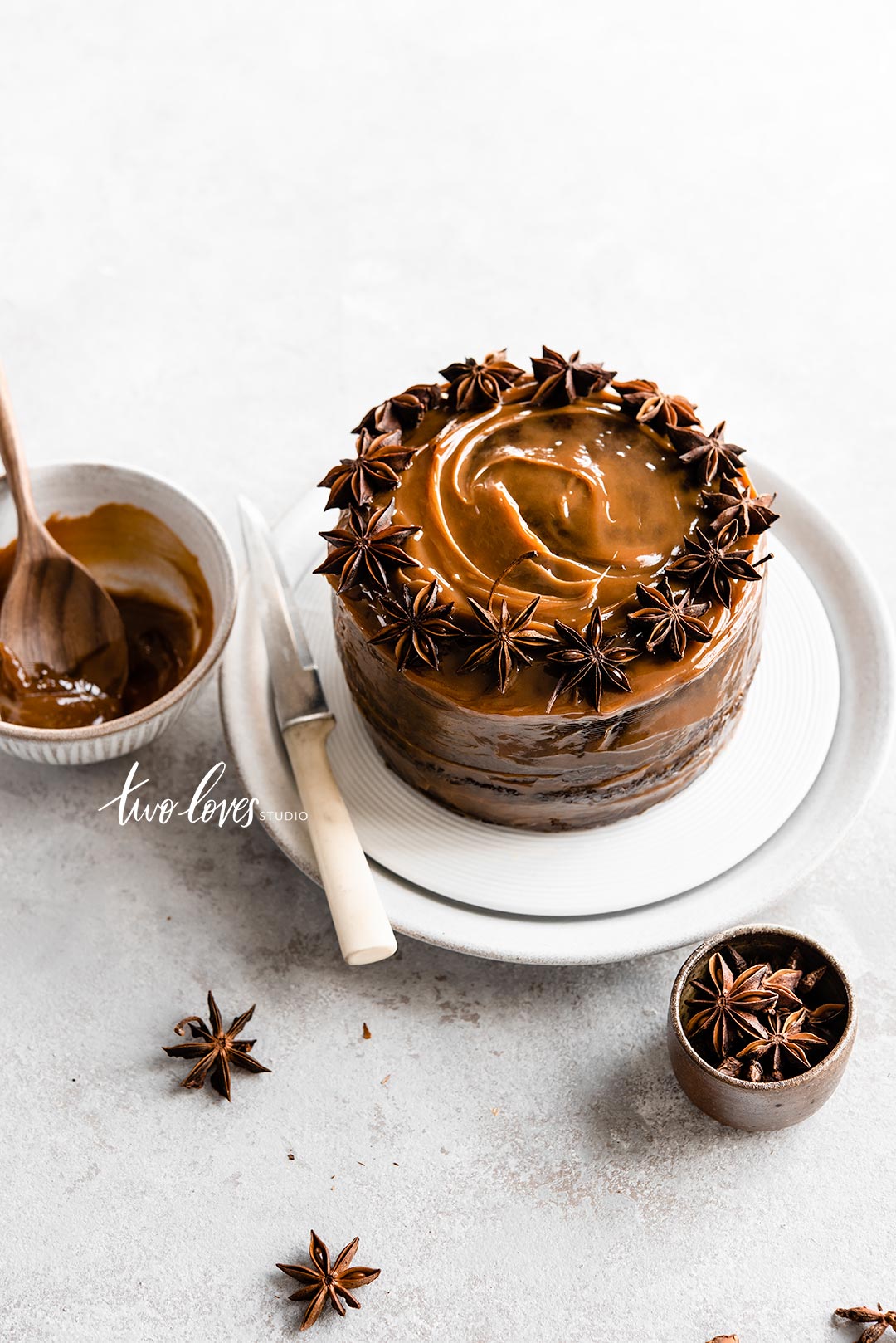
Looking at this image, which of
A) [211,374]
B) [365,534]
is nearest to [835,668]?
[365,534]

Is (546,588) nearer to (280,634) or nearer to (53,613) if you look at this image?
(280,634)

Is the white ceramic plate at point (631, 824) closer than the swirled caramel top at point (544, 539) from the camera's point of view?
No

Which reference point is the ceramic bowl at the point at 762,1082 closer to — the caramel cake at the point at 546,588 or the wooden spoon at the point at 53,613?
the caramel cake at the point at 546,588

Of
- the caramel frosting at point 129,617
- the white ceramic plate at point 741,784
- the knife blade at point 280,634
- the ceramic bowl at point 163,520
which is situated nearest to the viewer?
the white ceramic plate at point 741,784

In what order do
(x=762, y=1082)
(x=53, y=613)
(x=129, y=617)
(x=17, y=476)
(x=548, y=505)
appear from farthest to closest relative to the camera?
(x=129, y=617) < (x=53, y=613) < (x=17, y=476) < (x=548, y=505) < (x=762, y=1082)

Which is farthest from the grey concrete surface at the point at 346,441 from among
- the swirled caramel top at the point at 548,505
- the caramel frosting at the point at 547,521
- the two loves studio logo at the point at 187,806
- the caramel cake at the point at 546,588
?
the swirled caramel top at the point at 548,505

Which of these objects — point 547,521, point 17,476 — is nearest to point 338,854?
point 547,521

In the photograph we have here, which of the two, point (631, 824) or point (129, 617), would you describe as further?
point (129, 617)

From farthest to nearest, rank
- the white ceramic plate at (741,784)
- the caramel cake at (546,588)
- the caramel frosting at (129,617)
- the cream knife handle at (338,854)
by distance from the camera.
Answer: the caramel frosting at (129,617) < the white ceramic plate at (741,784) < the cream knife handle at (338,854) < the caramel cake at (546,588)
